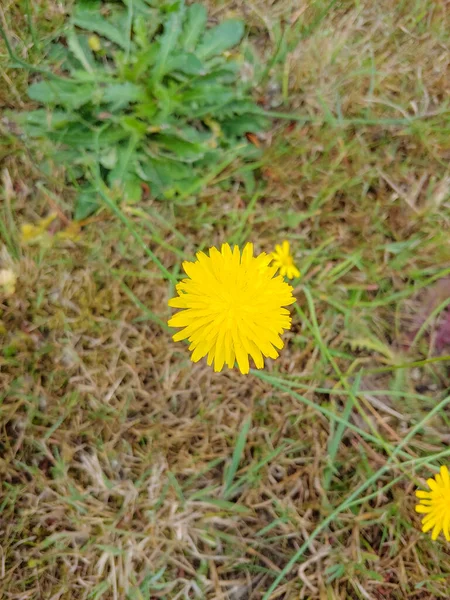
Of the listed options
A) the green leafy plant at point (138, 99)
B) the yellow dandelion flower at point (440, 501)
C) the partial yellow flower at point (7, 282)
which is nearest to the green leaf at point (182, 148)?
the green leafy plant at point (138, 99)

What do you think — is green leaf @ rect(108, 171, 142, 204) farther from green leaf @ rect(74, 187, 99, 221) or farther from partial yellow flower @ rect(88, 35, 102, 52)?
partial yellow flower @ rect(88, 35, 102, 52)

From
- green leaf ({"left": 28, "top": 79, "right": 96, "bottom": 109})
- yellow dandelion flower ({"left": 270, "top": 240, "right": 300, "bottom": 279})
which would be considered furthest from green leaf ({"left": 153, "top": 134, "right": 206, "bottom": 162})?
yellow dandelion flower ({"left": 270, "top": 240, "right": 300, "bottom": 279})

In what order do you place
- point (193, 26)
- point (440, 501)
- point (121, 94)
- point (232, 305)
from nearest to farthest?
point (232, 305) < point (440, 501) < point (121, 94) < point (193, 26)

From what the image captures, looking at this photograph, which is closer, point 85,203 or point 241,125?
point 85,203

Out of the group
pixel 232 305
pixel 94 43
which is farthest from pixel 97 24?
pixel 232 305

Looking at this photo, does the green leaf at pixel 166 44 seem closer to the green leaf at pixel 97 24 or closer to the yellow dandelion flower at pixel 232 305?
the green leaf at pixel 97 24

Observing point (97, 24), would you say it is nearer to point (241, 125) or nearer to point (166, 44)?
point (166, 44)

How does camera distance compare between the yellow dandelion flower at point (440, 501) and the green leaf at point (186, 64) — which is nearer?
the yellow dandelion flower at point (440, 501)
